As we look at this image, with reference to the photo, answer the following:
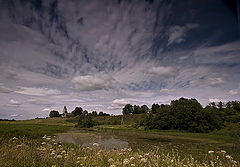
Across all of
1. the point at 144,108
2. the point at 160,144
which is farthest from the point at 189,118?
the point at 144,108

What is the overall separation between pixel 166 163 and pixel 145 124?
288ft

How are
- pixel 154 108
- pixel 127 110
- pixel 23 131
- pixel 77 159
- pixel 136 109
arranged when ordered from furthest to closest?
pixel 136 109
pixel 127 110
pixel 154 108
pixel 23 131
pixel 77 159

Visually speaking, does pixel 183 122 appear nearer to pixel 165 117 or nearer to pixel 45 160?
pixel 165 117

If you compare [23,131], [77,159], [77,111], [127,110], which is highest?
[77,111]

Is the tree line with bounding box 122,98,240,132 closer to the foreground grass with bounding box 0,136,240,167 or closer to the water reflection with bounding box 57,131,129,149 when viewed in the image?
the water reflection with bounding box 57,131,129,149

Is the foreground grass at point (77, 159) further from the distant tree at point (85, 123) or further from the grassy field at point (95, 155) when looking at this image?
the distant tree at point (85, 123)

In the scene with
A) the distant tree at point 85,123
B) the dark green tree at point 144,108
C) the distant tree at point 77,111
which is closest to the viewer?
the distant tree at point 85,123

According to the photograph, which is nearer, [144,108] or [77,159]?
[77,159]

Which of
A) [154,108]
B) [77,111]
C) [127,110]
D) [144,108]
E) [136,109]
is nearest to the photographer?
[154,108]

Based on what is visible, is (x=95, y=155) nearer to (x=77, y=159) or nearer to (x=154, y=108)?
(x=77, y=159)

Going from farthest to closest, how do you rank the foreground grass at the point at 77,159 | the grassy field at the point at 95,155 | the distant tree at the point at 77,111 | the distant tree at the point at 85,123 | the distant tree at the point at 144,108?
the distant tree at the point at 77,111
the distant tree at the point at 144,108
the distant tree at the point at 85,123
the grassy field at the point at 95,155
the foreground grass at the point at 77,159

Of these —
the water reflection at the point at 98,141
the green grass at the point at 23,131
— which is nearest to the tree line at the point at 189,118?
the green grass at the point at 23,131

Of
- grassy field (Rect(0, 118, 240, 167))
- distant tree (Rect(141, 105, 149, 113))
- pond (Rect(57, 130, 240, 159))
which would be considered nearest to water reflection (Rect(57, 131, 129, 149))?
pond (Rect(57, 130, 240, 159))

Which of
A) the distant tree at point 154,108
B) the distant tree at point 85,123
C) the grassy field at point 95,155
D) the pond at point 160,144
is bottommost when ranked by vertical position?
→ the pond at point 160,144
